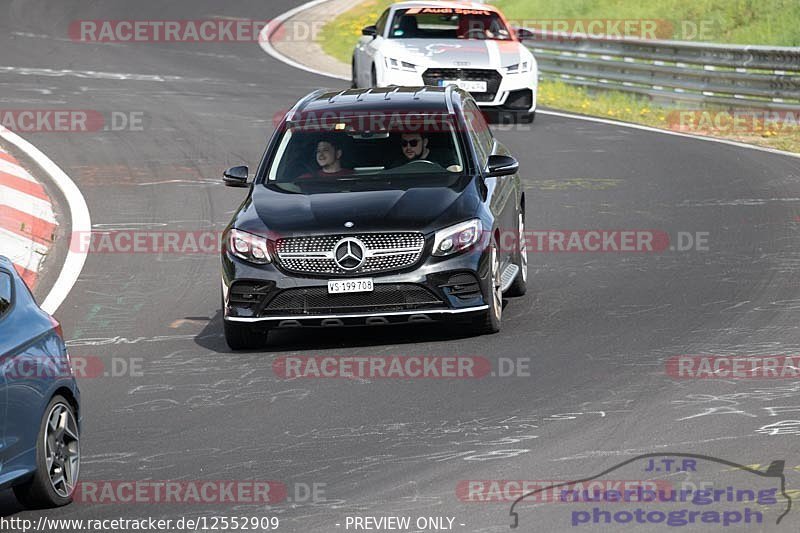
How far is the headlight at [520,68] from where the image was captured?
2320 centimetres

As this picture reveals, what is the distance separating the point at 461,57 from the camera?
23.1 meters

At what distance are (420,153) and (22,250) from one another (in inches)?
183

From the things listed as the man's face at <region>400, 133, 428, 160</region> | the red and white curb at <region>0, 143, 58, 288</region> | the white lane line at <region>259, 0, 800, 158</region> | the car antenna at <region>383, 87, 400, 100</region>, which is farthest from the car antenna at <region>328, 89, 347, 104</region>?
the white lane line at <region>259, 0, 800, 158</region>

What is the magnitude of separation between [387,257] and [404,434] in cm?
251

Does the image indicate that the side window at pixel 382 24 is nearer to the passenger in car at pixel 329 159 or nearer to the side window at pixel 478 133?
the side window at pixel 478 133

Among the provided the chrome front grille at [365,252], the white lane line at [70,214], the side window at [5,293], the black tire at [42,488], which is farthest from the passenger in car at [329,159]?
the black tire at [42,488]

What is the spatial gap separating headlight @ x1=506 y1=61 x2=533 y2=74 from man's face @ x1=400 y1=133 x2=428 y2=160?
36.0 ft

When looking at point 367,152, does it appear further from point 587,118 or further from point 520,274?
point 587,118

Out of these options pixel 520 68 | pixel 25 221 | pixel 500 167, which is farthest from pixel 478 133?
pixel 520 68

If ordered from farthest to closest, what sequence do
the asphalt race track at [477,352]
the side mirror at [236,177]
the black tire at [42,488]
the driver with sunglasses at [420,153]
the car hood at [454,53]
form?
the car hood at [454,53]
the driver with sunglasses at [420,153]
the side mirror at [236,177]
the asphalt race track at [477,352]
the black tire at [42,488]

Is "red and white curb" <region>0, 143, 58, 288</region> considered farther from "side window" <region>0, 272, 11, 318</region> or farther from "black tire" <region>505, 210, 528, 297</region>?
"side window" <region>0, 272, 11, 318</region>

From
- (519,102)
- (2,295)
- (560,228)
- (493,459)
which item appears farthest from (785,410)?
(519,102)

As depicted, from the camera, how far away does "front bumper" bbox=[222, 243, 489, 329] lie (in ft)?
36.5

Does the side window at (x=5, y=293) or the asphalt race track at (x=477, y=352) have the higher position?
the side window at (x=5, y=293)
